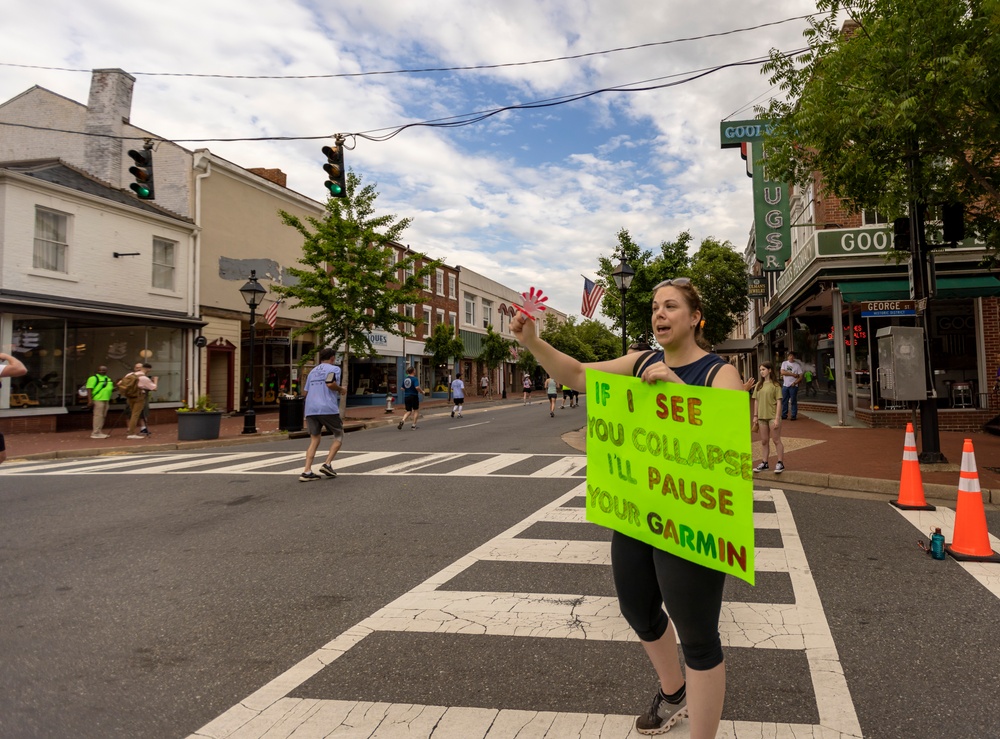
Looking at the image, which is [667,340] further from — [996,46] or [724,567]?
[996,46]

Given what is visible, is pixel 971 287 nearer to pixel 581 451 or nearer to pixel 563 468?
pixel 581 451

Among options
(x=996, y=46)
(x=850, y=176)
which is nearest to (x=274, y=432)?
(x=850, y=176)

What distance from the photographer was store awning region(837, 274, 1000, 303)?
15.3m

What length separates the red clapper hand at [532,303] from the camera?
2.80 meters

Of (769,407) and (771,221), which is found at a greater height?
(771,221)

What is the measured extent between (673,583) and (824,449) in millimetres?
10991

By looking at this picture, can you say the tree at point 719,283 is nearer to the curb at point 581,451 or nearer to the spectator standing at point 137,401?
the curb at point 581,451

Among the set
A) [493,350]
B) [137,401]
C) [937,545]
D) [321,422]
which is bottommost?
[937,545]

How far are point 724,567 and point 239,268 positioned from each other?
1062 inches

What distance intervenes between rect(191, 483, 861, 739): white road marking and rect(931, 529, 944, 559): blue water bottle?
962mm

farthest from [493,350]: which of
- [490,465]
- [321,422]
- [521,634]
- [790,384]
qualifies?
[521,634]

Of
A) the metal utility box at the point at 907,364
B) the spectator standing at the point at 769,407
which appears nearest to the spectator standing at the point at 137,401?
the spectator standing at the point at 769,407

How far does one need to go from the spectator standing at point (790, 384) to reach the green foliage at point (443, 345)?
24.1 m

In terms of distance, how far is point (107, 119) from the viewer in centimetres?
2386
